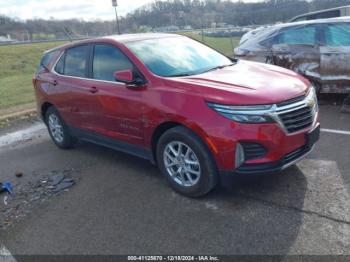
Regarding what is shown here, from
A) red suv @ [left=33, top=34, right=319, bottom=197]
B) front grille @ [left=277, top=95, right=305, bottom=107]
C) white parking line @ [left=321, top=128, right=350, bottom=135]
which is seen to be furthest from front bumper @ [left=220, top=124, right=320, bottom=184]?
white parking line @ [left=321, top=128, right=350, bottom=135]

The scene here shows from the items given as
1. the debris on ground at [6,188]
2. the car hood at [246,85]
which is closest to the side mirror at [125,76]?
the car hood at [246,85]

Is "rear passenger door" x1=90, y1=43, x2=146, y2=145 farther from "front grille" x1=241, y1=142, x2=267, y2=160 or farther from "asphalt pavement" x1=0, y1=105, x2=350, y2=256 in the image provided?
"front grille" x1=241, y1=142, x2=267, y2=160

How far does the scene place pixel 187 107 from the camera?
12.6 feet

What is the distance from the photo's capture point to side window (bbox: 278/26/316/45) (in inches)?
302

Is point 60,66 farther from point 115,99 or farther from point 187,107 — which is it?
point 187,107

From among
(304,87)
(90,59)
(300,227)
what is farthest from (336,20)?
(300,227)

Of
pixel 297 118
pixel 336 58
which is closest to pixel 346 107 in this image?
pixel 336 58

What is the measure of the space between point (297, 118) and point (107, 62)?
8.17 feet

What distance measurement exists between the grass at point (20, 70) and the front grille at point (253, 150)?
25.4 feet

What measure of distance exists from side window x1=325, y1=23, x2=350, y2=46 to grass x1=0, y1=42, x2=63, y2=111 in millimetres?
7562

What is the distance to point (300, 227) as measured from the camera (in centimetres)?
342

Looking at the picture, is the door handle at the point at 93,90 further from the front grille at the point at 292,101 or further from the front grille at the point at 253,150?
the front grille at the point at 292,101

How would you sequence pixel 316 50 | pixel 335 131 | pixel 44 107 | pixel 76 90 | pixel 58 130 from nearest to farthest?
1. pixel 76 90
2. pixel 335 131
3. pixel 58 130
4. pixel 44 107
5. pixel 316 50

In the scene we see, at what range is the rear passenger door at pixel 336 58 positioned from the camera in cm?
725
